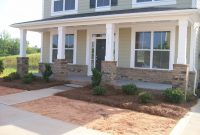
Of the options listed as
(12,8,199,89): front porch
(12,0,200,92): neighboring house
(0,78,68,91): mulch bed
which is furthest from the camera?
(0,78,68,91): mulch bed

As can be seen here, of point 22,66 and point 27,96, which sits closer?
point 27,96

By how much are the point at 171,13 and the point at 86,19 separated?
14.3 ft

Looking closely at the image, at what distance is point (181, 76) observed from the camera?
419 inches

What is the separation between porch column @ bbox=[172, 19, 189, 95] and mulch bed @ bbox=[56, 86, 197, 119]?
0.77 m

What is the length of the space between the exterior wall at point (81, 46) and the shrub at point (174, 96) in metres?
7.66

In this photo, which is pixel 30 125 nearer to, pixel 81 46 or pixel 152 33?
pixel 152 33

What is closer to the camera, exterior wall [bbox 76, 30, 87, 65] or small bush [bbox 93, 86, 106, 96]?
small bush [bbox 93, 86, 106, 96]

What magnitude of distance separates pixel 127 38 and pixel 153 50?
173 centimetres

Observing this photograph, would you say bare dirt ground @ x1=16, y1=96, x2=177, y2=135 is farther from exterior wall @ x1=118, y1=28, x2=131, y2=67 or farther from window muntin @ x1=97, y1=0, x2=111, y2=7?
window muntin @ x1=97, y1=0, x2=111, y2=7

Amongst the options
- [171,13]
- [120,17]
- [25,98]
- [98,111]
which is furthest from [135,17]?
[25,98]

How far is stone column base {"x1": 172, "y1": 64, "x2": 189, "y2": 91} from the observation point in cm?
1055

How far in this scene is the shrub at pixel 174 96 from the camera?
31.7 feet

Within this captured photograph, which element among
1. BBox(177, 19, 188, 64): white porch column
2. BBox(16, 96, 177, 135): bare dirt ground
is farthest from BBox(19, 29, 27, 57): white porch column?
BBox(177, 19, 188, 64): white porch column

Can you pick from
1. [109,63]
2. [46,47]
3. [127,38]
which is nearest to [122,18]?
[109,63]
